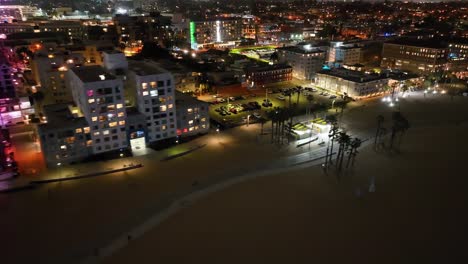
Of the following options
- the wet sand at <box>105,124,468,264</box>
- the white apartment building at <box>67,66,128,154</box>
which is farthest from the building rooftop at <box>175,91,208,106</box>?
the wet sand at <box>105,124,468,264</box>

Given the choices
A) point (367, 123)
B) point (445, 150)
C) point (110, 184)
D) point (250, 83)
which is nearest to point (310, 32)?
point (250, 83)

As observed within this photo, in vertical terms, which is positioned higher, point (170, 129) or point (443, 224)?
point (170, 129)

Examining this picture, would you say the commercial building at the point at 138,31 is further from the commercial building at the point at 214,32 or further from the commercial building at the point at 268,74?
the commercial building at the point at 268,74

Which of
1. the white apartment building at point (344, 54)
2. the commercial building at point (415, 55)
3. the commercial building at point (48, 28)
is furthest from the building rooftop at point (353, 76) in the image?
the commercial building at point (48, 28)

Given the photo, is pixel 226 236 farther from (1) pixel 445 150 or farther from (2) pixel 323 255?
(1) pixel 445 150

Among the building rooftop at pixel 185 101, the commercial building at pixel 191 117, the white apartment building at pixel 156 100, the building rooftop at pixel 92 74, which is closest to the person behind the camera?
the building rooftop at pixel 92 74

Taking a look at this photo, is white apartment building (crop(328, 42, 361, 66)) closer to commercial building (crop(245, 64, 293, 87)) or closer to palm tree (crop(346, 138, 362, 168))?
commercial building (crop(245, 64, 293, 87))

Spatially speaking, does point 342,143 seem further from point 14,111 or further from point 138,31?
point 138,31
